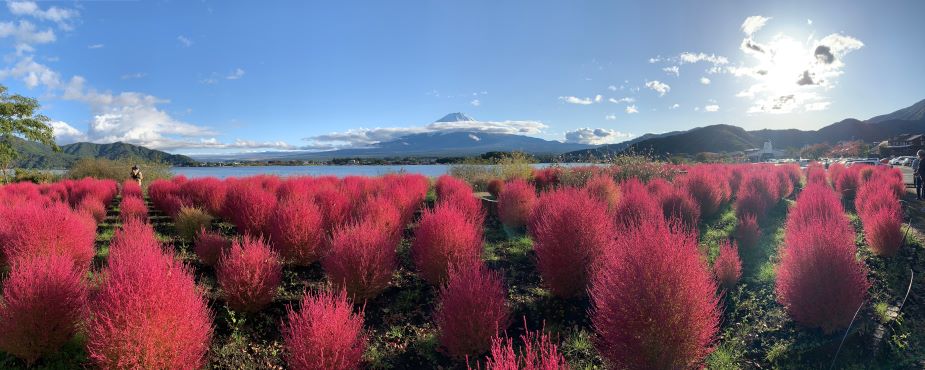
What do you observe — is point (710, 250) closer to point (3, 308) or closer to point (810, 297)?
point (810, 297)

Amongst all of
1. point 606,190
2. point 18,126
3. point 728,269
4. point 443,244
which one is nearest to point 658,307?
point 443,244

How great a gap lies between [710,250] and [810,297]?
2.66 m

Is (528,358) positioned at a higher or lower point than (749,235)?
higher

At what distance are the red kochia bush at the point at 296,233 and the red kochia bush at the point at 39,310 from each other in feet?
7.98

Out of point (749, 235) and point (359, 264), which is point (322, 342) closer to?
point (359, 264)

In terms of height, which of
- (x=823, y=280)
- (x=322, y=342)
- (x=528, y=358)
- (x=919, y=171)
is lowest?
(x=823, y=280)

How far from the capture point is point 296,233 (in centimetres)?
641

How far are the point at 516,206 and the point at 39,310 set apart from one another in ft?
25.6

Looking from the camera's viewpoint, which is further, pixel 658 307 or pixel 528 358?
pixel 658 307

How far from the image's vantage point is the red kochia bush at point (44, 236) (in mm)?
5570

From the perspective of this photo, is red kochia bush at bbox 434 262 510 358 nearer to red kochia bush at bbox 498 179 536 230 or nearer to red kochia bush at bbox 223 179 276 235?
red kochia bush at bbox 223 179 276 235

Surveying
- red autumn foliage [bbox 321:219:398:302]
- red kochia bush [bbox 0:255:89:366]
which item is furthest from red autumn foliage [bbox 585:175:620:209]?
red kochia bush [bbox 0:255:89:366]

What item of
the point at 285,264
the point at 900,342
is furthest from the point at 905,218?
the point at 285,264

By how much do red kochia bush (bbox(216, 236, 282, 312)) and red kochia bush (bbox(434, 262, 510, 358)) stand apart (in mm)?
2346
